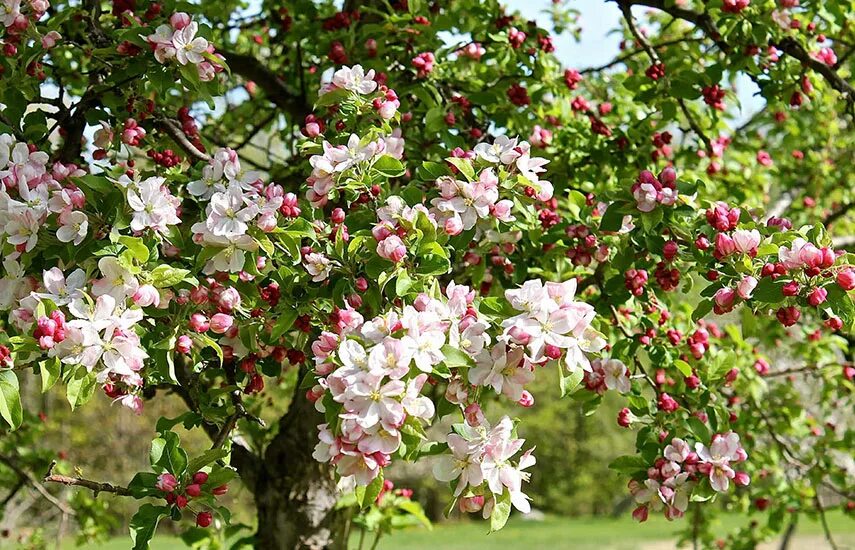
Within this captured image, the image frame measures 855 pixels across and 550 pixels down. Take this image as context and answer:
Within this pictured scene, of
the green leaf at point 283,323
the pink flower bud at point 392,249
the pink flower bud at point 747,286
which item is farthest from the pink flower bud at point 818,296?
the green leaf at point 283,323

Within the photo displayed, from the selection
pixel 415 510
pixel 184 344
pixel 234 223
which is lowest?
pixel 415 510

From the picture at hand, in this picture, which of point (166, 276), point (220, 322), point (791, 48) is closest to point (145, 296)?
point (166, 276)

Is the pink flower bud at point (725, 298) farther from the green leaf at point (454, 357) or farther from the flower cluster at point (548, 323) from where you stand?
the green leaf at point (454, 357)

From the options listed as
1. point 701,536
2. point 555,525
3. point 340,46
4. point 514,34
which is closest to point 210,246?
point 340,46

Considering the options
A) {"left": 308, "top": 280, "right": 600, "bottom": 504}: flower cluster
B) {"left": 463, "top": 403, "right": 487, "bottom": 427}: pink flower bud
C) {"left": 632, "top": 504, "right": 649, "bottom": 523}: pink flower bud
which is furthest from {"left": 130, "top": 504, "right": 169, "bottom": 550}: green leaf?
{"left": 632, "top": 504, "right": 649, "bottom": 523}: pink flower bud

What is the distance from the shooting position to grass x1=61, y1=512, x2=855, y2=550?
12072 millimetres

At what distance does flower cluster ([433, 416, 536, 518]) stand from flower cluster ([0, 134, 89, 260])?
0.83 meters

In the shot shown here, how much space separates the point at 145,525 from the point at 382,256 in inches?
27.1

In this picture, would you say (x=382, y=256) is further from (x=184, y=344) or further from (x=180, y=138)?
(x=180, y=138)

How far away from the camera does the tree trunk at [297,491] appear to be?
3094mm

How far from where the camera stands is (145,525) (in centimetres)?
174

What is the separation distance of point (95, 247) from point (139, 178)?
9.7 inches

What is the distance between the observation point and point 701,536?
507 cm

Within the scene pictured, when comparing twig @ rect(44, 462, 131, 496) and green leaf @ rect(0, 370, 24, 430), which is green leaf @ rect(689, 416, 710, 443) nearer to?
twig @ rect(44, 462, 131, 496)
